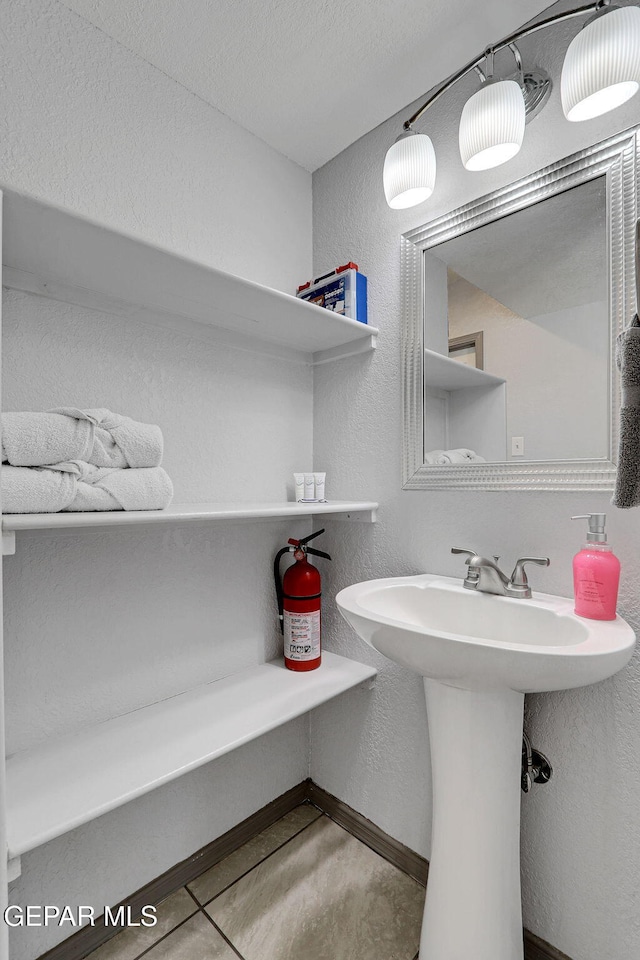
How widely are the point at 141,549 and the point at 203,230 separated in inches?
35.0

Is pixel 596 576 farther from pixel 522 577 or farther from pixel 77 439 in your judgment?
pixel 77 439

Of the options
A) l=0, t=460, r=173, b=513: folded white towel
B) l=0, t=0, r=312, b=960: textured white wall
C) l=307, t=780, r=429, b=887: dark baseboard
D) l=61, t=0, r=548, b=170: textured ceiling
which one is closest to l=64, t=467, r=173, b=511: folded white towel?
l=0, t=460, r=173, b=513: folded white towel

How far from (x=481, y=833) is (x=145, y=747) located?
71 centimetres

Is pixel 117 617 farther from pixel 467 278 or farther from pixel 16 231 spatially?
pixel 467 278

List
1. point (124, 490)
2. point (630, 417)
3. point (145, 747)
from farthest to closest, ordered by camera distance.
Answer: point (145, 747) → point (124, 490) → point (630, 417)

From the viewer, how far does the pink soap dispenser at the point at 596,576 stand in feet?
2.85

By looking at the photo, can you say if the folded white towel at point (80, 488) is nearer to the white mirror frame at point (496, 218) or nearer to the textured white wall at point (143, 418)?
the textured white wall at point (143, 418)

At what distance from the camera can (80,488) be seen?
847 millimetres

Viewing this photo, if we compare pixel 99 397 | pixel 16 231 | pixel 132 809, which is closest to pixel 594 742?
pixel 132 809

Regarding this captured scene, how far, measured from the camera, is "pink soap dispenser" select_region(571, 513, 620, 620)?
87cm

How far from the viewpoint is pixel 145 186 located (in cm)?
117

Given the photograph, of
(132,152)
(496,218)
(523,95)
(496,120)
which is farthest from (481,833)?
(132,152)

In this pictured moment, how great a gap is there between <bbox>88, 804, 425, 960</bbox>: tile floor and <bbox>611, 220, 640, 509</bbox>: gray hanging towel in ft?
3.86

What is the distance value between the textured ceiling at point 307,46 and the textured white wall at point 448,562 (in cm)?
9
